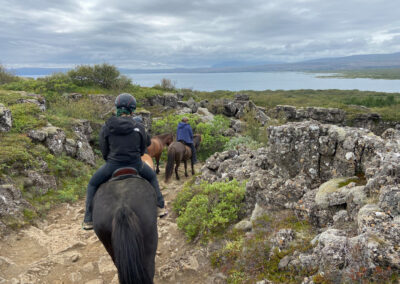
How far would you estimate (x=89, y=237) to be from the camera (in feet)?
21.8

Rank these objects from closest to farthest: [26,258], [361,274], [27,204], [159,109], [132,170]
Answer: [361,274] → [132,170] → [26,258] → [27,204] → [159,109]

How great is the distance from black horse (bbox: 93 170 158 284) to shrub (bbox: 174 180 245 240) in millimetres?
2239

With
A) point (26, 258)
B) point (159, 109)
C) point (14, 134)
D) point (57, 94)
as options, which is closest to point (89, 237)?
point (26, 258)

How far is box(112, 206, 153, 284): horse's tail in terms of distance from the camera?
320cm

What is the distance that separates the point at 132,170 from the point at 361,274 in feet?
11.7

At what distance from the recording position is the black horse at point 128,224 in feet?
10.6

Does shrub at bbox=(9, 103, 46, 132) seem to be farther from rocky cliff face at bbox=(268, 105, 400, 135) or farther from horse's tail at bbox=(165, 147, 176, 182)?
rocky cliff face at bbox=(268, 105, 400, 135)

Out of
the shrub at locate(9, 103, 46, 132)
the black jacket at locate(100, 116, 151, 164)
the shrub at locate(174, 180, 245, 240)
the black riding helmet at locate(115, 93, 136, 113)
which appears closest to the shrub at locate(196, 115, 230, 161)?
the shrub at locate(174, 180, 245, 240)

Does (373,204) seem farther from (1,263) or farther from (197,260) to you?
(1,263)

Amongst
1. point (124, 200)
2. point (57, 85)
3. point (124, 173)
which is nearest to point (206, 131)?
point (124, 173)

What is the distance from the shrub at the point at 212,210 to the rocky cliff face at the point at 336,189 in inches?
16.2

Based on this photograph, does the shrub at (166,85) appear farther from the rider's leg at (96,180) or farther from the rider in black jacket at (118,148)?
the rider's leg at (96,180)

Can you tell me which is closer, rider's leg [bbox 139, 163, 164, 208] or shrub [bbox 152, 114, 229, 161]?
Result: rider's leg [bbox 139, 163, 164, 208]

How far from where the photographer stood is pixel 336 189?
4891 millimetres
